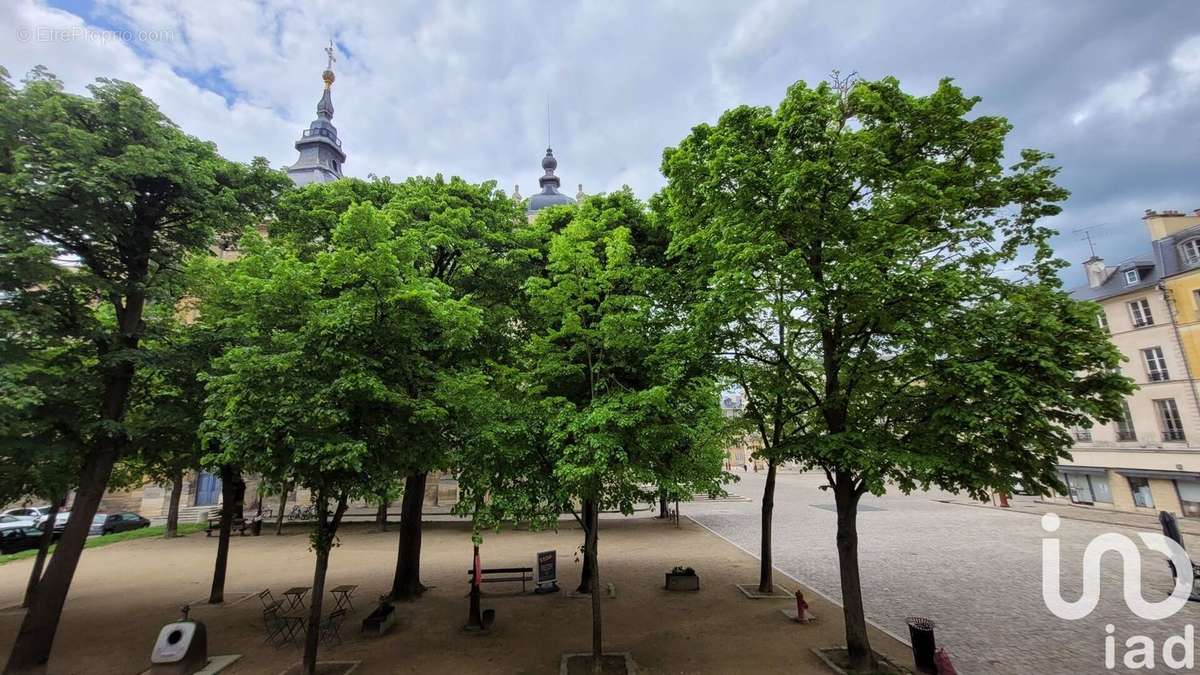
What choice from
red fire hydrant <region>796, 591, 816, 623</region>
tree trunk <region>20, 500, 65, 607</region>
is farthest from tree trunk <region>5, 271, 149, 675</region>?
red fire hydrant <region>796, 591, 816, 623</region>

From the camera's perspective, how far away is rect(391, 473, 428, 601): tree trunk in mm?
14164

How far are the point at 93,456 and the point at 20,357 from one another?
271cm

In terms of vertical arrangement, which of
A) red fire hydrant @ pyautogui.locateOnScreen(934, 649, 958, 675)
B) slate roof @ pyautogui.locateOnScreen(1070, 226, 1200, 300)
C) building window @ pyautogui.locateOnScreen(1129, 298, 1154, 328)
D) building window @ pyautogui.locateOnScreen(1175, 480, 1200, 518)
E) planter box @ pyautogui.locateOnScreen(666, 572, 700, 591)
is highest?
slate roof @ pyautogui.locateOnScreen(1070, 226, 1200, 300)

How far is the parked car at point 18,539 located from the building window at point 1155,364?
5884 centimetres

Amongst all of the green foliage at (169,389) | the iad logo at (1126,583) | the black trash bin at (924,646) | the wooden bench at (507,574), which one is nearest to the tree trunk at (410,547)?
the wooden bench at (507,574)

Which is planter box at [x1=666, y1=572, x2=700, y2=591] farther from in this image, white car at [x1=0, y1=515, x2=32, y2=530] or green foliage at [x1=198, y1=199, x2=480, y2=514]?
white car at [x1=0, y1=515, x2=32, y2=530]

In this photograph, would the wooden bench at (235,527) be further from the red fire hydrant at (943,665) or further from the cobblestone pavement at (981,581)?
the red fire hydrant at (943,665)

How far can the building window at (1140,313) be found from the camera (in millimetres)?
28109

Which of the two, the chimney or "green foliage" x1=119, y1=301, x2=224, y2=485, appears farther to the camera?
the chimney

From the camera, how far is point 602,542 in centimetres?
2344

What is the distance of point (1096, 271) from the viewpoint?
1280 inches

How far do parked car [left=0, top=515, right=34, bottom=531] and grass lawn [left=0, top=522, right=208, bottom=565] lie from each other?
1.62 metres

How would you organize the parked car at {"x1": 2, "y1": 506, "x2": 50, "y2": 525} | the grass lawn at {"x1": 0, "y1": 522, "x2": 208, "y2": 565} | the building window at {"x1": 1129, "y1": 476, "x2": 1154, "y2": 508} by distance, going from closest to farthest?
1. the grass lawn at {"x1": 0, "y1": 522, "x2": 208, "y2": 565}
2. the parked car at {"x1": 2, "y1": 506, "x2": 50, "y2": 525}
3. the building window at {"x1": 1129, "y1": 476, "x2": 1154, "y2": 508}

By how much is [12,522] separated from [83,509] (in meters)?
25.0
